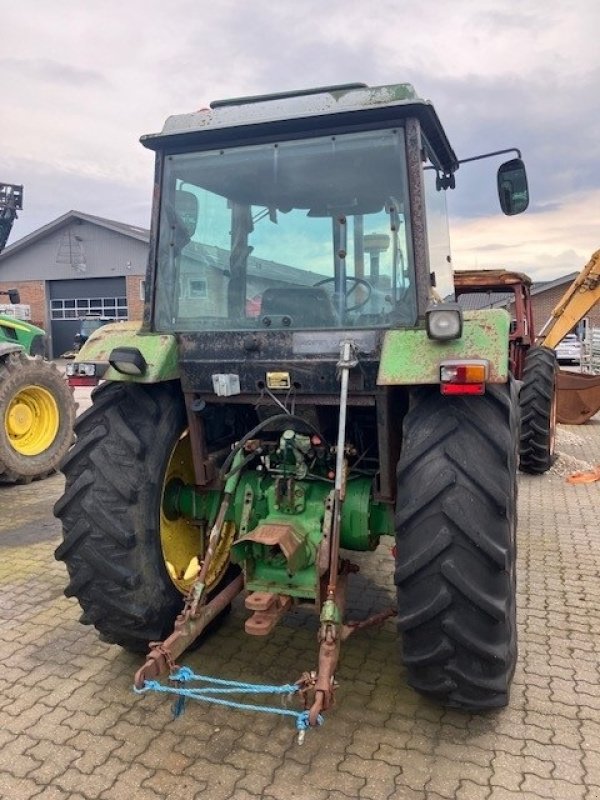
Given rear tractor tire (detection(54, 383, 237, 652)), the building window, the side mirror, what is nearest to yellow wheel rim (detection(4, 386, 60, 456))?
rear tractor tire (detection(54, 383, 237, 652))

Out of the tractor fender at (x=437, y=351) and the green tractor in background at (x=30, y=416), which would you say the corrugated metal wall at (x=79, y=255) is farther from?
the tractor fender at (x=437, y=351)

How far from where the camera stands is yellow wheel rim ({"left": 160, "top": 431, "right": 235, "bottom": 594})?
330 centimetres

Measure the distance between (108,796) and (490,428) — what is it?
1951 millimetres

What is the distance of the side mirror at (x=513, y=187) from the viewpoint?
11.7ft

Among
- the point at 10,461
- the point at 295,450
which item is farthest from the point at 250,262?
the point at 10,461

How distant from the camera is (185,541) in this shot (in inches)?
138

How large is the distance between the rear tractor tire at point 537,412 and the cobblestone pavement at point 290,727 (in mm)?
3224

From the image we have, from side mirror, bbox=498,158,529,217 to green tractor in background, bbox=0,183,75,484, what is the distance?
5.24 metres

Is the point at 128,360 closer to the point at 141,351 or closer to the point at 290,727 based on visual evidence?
the point at 141,351

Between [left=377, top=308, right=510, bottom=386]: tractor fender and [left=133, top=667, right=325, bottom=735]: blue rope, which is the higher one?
[left=377, top=308, right=510, bottom=386]: tractor fender

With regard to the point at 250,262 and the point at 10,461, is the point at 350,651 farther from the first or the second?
the point at 10,461

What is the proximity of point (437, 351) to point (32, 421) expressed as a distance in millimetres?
5922

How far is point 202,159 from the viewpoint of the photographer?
10.4 ft

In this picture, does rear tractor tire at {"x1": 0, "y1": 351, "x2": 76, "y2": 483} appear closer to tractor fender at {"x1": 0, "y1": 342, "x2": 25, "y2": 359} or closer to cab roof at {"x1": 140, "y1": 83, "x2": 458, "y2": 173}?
tractor fender at {"x1": 0, "y1": 342, "x2": 25, "y2": 359}
